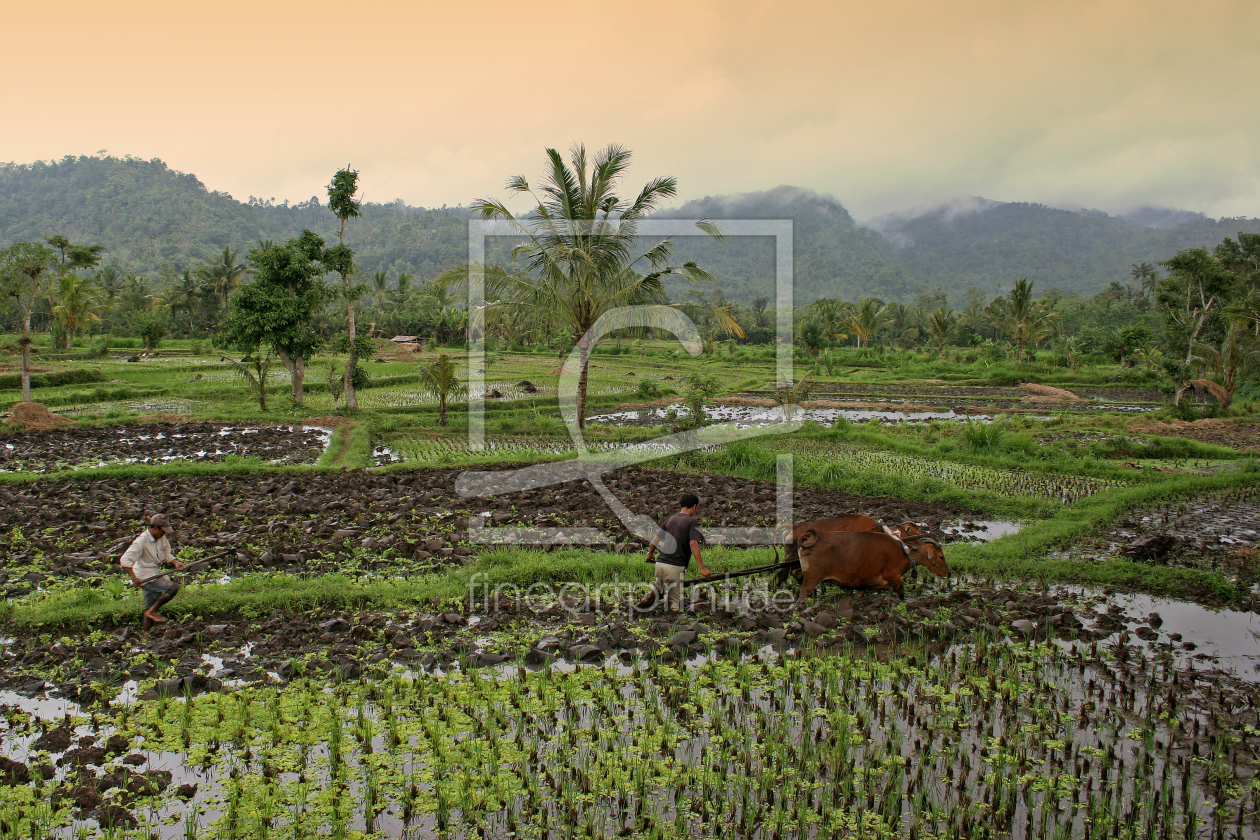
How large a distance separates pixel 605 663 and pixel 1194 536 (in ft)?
27.2

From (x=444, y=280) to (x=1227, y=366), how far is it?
24554 mm

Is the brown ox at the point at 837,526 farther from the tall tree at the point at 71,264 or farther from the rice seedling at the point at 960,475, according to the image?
the tall tree at the point at 71,264

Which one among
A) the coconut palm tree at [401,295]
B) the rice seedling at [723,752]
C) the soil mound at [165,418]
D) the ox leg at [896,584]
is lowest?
the rice seedling at [723,752]

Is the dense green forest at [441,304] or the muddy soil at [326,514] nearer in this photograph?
the muddy soil at [326,514]

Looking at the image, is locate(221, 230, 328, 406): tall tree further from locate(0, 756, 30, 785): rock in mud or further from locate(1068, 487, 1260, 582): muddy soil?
locate(1068, 487, 1260, 582): muddy soil

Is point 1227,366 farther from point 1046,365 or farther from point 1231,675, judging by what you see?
point 1231,675

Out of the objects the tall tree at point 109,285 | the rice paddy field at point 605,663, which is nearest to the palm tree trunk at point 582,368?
the rice paddy field at point 605,663

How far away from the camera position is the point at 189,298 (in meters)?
47.7

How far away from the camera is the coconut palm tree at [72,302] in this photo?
111ft

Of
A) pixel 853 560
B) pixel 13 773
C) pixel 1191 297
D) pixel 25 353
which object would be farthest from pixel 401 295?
pixel 13 773

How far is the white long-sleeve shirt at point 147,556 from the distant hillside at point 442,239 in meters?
75.4

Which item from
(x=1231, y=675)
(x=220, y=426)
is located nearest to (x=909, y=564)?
(x=1231, y=675)

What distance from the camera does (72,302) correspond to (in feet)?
116

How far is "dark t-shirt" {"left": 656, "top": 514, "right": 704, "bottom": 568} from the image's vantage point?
664 centimetres
